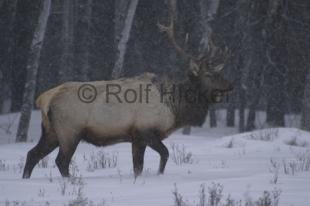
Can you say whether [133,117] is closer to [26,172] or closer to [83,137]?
[83,137]

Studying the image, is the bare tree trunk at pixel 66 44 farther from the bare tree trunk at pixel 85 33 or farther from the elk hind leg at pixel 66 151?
the elk hind leg at pixel 66 151

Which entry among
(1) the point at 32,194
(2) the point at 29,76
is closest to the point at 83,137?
(1) the point at 32,194

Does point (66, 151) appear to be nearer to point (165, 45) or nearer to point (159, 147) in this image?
point (159, 147)

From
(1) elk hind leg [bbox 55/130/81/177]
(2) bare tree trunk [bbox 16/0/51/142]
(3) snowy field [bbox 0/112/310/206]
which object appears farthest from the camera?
(2) bare tree trunk [bbox 16/0/51/142]

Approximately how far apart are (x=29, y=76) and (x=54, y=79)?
1041 centimetres

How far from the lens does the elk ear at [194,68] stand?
10273 millimetres

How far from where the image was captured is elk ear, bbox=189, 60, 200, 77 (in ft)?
33.7

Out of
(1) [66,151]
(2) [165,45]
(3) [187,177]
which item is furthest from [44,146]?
(2) [165,45]

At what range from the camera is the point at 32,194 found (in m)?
7.30

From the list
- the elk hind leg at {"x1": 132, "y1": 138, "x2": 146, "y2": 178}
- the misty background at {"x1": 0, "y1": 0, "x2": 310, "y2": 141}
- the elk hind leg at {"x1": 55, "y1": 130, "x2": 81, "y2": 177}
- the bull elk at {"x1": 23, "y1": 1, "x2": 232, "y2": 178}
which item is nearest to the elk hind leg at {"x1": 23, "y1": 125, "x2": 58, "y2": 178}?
the bull elk at {"x1": 23, "y1": 1, "x2": 232, "y2": 178}

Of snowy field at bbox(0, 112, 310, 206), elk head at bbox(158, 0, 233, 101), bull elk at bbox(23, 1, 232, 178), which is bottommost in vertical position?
snowy field at bbox(0, 112, 310, 206)

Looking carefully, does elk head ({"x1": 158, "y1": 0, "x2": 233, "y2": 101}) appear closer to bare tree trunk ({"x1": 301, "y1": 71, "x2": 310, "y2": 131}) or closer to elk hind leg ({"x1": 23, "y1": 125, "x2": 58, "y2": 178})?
elk hind leg ({"x1": 23, "y1": 125, "x2": 58, "y2": 178})

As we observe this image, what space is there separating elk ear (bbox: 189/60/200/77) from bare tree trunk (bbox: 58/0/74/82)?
10370 mm

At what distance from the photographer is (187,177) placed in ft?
28.8
